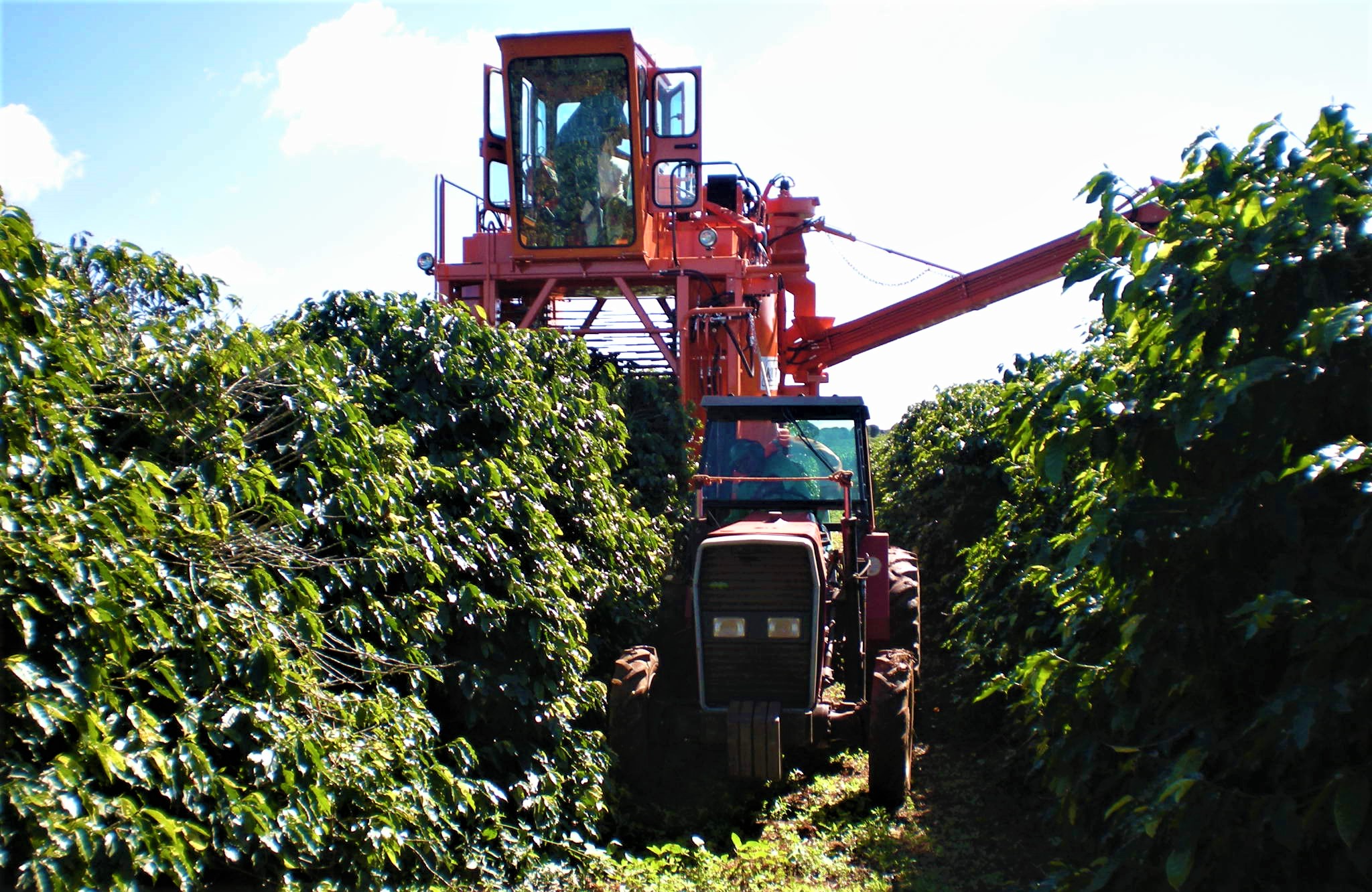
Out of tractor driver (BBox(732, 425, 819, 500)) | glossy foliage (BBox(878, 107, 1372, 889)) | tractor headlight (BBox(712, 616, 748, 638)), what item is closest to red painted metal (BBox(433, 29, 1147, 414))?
tractor driver (BBox(732, 425, 819, 500))

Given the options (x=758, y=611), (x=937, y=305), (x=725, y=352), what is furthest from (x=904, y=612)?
(x=937, y=305)

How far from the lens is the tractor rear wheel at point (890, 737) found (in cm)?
648

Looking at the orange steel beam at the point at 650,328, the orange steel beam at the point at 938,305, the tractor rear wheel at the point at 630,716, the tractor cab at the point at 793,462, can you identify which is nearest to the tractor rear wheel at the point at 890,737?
the tractor rear wheel at the point at 630,716

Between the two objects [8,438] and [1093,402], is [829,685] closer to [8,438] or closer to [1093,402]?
[1093,402]

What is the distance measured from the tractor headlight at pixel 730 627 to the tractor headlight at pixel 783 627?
5.8 inches

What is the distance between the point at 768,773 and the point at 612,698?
988 mm

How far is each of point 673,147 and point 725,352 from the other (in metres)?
2.08

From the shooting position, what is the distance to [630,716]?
6535 mm

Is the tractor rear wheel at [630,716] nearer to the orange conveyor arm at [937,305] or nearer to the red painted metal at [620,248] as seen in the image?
the red painted metal at [620,248]

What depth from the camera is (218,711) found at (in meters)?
3.58

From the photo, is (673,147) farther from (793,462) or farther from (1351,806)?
(1351,806)

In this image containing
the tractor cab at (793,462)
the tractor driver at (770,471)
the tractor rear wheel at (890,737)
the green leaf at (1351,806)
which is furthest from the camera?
the tractor driver at (770,471)

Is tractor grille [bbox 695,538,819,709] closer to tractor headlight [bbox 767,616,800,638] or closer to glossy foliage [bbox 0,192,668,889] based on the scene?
tractor headlight [bbox 767,616,800,638]

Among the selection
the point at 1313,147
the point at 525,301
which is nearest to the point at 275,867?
the point at 1313,147
